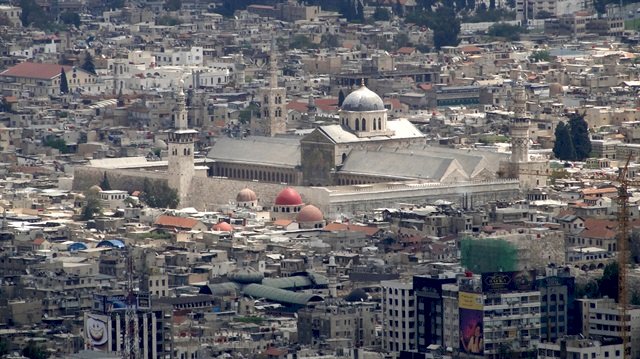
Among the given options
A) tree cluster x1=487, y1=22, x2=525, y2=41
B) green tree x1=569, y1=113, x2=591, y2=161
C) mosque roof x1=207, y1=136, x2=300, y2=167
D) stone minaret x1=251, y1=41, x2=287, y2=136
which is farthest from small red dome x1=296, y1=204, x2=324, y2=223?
tree cluster x1=487, y1=22, x2=525, y2=41

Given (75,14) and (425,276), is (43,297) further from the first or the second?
(75,14)

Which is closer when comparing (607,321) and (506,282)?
(506,282)

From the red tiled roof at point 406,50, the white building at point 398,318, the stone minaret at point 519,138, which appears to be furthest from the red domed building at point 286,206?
the red tiled roof at point 406,50

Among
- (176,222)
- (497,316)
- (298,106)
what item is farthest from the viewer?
(298,106)

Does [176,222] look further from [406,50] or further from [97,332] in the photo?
[406,50]

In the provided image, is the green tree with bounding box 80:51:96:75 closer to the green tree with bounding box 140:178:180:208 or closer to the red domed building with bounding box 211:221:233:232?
the green tree with bounding box 140:178:180:208

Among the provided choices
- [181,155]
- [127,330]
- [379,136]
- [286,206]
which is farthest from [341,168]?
[127,330]
